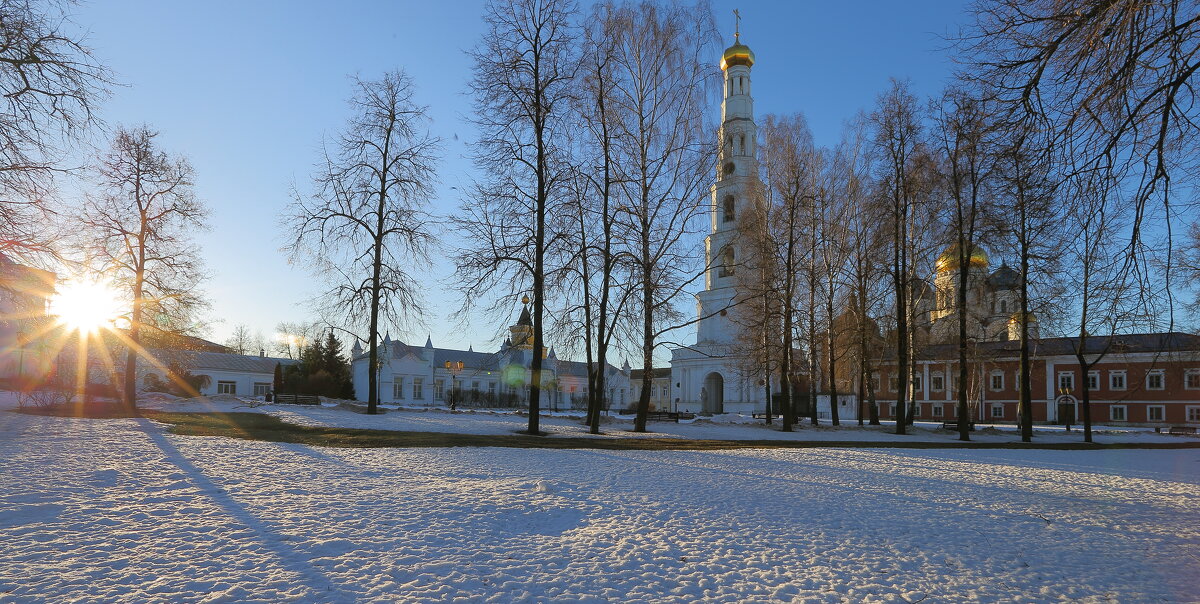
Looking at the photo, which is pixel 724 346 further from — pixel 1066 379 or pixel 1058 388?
pixel 1066 379

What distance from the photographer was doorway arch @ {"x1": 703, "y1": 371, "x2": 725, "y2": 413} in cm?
5128

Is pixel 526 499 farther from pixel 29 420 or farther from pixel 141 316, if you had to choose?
pixel 141 316

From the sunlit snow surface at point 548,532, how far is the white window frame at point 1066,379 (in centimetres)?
5135

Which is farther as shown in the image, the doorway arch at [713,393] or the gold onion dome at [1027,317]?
the doorway arch at [713,393]

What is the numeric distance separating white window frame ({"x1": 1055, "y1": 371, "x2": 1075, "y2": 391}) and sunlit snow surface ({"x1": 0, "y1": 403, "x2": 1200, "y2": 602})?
51345mm

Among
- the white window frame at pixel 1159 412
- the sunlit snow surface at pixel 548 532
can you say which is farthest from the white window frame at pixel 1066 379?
the sunlit snow surface at pixel 548 532

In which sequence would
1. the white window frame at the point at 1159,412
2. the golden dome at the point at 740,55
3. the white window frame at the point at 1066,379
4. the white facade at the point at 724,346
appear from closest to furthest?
the white facade at the point at 724,346
the golden dome at the point at 740,55
the white window frame at the point at 1159,412
the white window frame at the point at 1066,379

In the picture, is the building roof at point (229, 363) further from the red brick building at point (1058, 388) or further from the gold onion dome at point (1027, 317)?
the red brick building at point (1058, 388)

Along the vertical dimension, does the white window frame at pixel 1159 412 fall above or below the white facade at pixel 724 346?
below

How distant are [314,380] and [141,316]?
25564mm

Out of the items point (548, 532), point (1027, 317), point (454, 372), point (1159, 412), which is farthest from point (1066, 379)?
point (548, 532)

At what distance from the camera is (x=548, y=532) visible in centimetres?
652

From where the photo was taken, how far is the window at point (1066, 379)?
5403 cm

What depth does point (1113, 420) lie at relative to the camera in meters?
51.8
